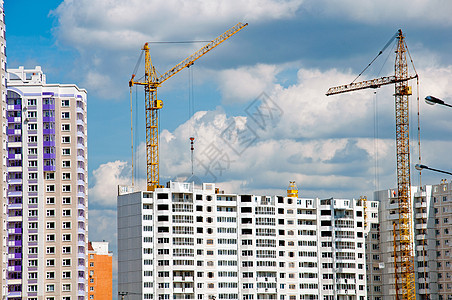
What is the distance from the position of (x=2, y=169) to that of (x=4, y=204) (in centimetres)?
701

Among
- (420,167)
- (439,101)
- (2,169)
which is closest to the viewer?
(439,101)

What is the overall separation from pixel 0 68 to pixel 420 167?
11375 cm

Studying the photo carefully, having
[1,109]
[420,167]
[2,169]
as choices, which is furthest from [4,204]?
[420,167]

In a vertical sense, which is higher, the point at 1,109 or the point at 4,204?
the point at 1,109

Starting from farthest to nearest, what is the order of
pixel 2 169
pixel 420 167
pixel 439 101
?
1. pixel 2 169
2. pixel 420 167
3. pixel 439 101

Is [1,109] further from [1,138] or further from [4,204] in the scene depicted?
[4,204]

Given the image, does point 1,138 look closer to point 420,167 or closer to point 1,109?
point 1,109

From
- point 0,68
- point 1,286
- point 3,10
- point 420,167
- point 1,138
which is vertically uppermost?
point 3,10

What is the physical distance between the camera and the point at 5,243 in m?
174

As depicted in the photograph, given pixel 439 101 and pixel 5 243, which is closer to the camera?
pixel 439 101

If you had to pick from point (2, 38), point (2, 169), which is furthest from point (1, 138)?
point (2, 38)

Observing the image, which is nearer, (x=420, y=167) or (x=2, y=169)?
(x=420, y=167)

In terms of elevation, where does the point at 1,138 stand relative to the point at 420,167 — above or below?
above

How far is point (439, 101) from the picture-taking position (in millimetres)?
66938
